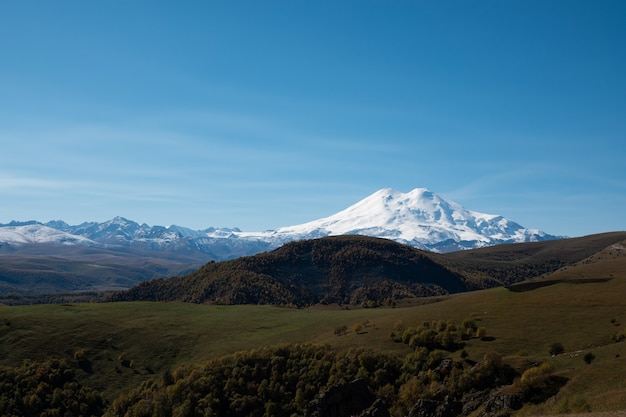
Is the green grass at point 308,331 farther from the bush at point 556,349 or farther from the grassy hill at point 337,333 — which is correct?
the bush at point 556,349

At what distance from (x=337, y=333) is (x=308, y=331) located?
999 cm

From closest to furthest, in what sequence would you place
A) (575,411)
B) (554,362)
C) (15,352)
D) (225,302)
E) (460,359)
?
(575,411) → (554,362) → (460,359) → (15,352) → (225,302)

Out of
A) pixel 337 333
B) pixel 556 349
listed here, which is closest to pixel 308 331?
pixel 337 333

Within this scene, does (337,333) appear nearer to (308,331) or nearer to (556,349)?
(308,331)

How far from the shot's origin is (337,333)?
83562 mm

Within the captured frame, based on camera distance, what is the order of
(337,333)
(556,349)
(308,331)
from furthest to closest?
(308,331), (337,333), (556,349)

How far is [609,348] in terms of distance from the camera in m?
52.2

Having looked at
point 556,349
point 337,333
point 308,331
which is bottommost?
point 308,331

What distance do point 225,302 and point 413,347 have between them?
132655mm

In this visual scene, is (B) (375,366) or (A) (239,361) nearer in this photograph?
(B) (375,366)

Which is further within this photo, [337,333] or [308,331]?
[308,331]

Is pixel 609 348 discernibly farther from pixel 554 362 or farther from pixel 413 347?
pixel 413 347

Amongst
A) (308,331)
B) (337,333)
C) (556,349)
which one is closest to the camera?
(556,349)

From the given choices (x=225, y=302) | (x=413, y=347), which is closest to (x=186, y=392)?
(x=413, y=347)
